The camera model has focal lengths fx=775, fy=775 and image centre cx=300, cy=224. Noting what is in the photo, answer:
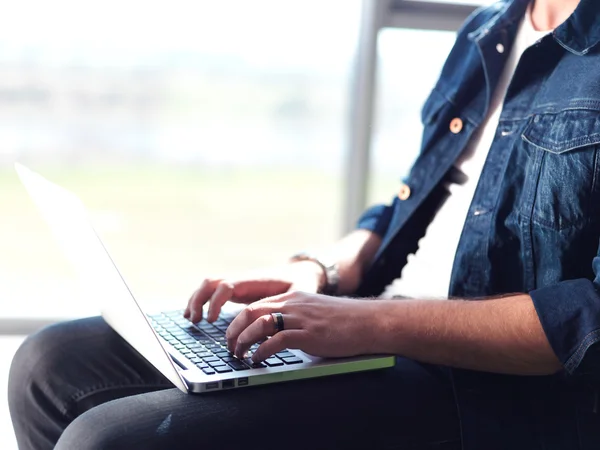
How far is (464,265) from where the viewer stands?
116cm

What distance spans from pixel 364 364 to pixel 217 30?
7.82 meters

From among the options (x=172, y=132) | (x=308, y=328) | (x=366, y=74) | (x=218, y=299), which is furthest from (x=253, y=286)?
(x=172, y=132)

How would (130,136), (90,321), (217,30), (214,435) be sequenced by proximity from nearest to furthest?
(214,435) → (90,321) → (217,30) → (130,136)

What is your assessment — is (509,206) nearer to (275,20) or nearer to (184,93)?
(275,20)

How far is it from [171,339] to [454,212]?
50cm

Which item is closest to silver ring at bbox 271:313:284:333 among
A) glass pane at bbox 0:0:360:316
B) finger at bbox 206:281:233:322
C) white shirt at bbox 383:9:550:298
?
finger at bbox 206:281:233:322

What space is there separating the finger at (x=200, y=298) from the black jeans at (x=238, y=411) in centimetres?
11

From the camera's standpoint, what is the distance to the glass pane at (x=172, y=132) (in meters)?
8.38

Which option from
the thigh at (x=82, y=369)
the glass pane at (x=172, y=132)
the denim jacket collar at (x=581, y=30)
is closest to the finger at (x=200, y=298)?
the thigh at (x=82, y=369)

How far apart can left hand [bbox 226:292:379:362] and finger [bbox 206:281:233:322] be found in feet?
0.60

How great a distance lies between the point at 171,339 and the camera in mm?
1108

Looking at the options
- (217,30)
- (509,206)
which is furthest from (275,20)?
(509,206)

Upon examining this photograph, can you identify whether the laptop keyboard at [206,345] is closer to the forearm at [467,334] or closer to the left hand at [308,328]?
the left hand at [308,328]

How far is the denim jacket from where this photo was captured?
99 centimetres
